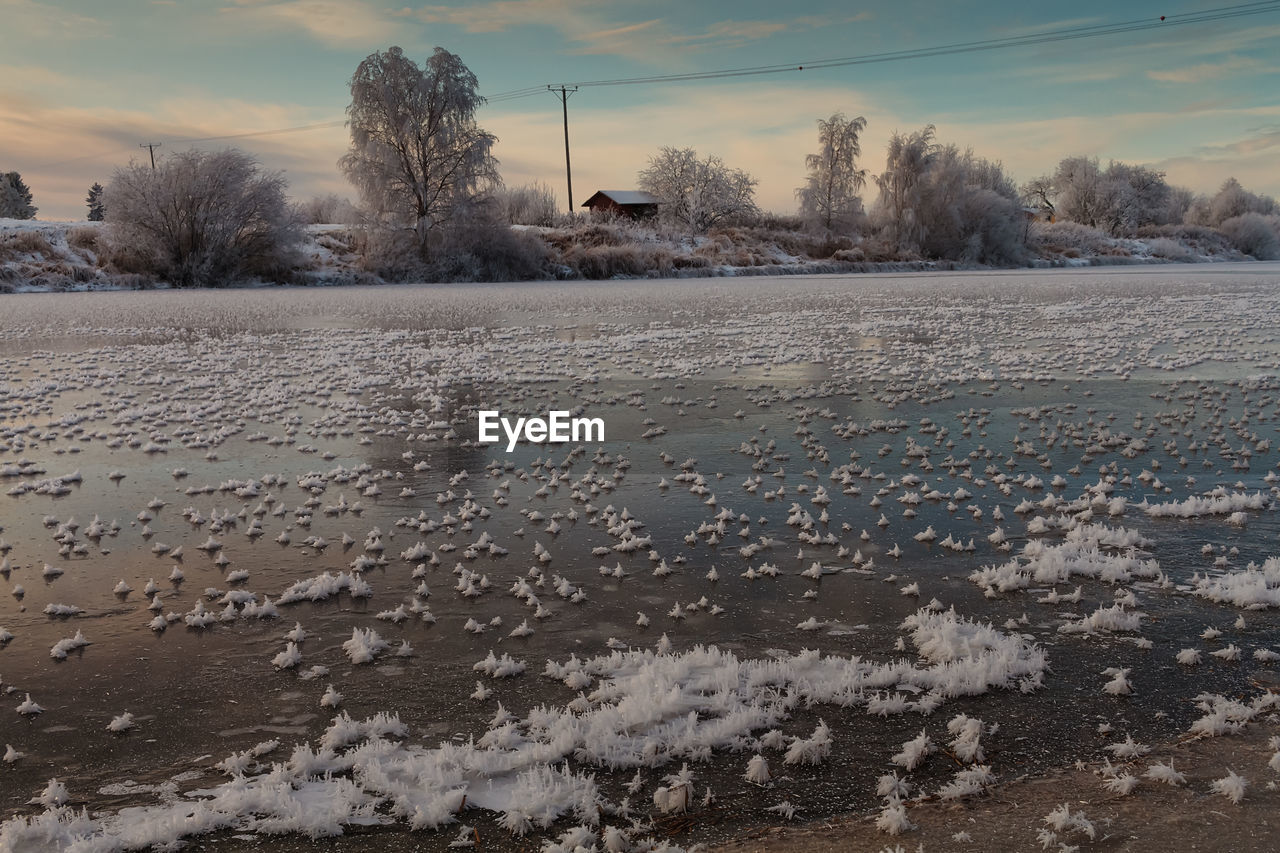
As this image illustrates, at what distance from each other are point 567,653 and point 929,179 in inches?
2757

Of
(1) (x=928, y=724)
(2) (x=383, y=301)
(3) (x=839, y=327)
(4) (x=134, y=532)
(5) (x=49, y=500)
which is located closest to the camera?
(1) (x=928, y=724)

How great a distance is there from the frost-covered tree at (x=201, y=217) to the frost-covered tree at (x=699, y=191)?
127 ft

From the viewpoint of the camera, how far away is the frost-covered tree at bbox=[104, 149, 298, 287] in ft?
156

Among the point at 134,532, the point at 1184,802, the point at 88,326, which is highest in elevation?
the point at 88,326

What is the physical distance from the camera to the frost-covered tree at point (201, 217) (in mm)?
47438

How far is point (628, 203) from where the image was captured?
8688 centimetres

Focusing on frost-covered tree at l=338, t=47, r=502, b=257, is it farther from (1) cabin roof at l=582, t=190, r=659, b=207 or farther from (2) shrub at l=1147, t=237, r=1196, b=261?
(2) shrub at l=1147, t=237, r=1196, b=261

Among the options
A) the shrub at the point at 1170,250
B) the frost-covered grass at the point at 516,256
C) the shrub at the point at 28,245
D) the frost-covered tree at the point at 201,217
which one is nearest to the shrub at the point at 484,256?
the frost-covered grass at the point at 516,256

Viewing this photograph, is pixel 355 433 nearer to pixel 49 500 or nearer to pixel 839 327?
pixel 49 500

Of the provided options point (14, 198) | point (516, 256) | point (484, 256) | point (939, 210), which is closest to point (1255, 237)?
point (939, 210)

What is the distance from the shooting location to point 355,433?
10.8 m

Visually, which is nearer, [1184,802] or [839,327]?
[1184,802]

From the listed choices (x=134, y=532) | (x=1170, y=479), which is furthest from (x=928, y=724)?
(x=134, y=532)

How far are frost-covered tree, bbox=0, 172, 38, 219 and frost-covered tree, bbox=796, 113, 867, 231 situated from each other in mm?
81729
